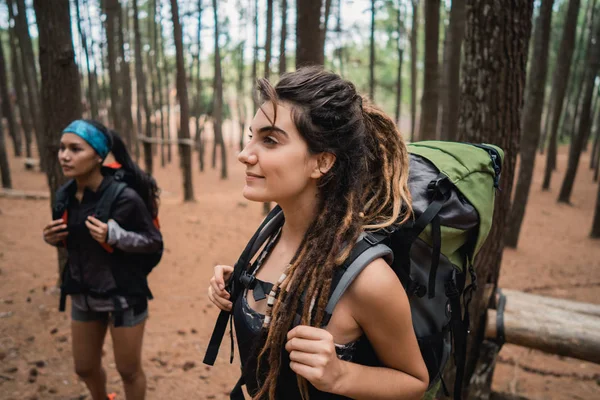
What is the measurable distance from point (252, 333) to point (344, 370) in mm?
386

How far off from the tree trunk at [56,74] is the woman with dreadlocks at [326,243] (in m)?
3.91

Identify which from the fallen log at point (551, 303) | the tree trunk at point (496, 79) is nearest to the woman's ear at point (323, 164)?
the tree trunk at point (496, 79)

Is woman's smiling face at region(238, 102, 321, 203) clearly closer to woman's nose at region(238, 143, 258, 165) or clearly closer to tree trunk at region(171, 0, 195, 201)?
woman's nose at region(238, 143, 258, 165)

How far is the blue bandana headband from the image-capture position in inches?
111

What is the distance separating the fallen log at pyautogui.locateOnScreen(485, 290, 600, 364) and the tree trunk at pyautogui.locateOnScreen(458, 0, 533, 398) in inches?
24.4

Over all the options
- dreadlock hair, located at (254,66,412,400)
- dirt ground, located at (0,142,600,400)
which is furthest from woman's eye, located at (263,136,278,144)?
dirt ground, located at (0,142,600,400)

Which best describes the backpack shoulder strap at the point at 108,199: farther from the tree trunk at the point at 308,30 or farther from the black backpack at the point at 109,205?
the tree trunk at the point at 308,30

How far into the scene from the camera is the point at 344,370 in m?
1.27

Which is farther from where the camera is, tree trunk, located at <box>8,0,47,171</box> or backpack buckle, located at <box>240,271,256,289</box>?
tree trunk, located at <box>8,0,47,171</box>

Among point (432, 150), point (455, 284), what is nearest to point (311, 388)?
point (455, 284)

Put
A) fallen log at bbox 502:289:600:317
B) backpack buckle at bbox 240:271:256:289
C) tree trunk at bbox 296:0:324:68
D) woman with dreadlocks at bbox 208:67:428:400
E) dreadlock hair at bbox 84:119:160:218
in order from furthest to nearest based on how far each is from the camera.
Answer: tree trunk at bbox 296:0:324:68 → fallen log at bbox 502:289:600:317 → dreadlock hair at bbox 84:119:160:218 → backpack buckle at bbox 240:271:256:289 → woman with dreadlocks at bbox 208:67:428:400

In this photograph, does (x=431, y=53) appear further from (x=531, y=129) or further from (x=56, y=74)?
(x=56, y=74)

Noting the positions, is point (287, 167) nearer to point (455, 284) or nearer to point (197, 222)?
point (455, 284)

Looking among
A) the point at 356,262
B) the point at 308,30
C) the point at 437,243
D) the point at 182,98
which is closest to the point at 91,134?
the point at 356,262
